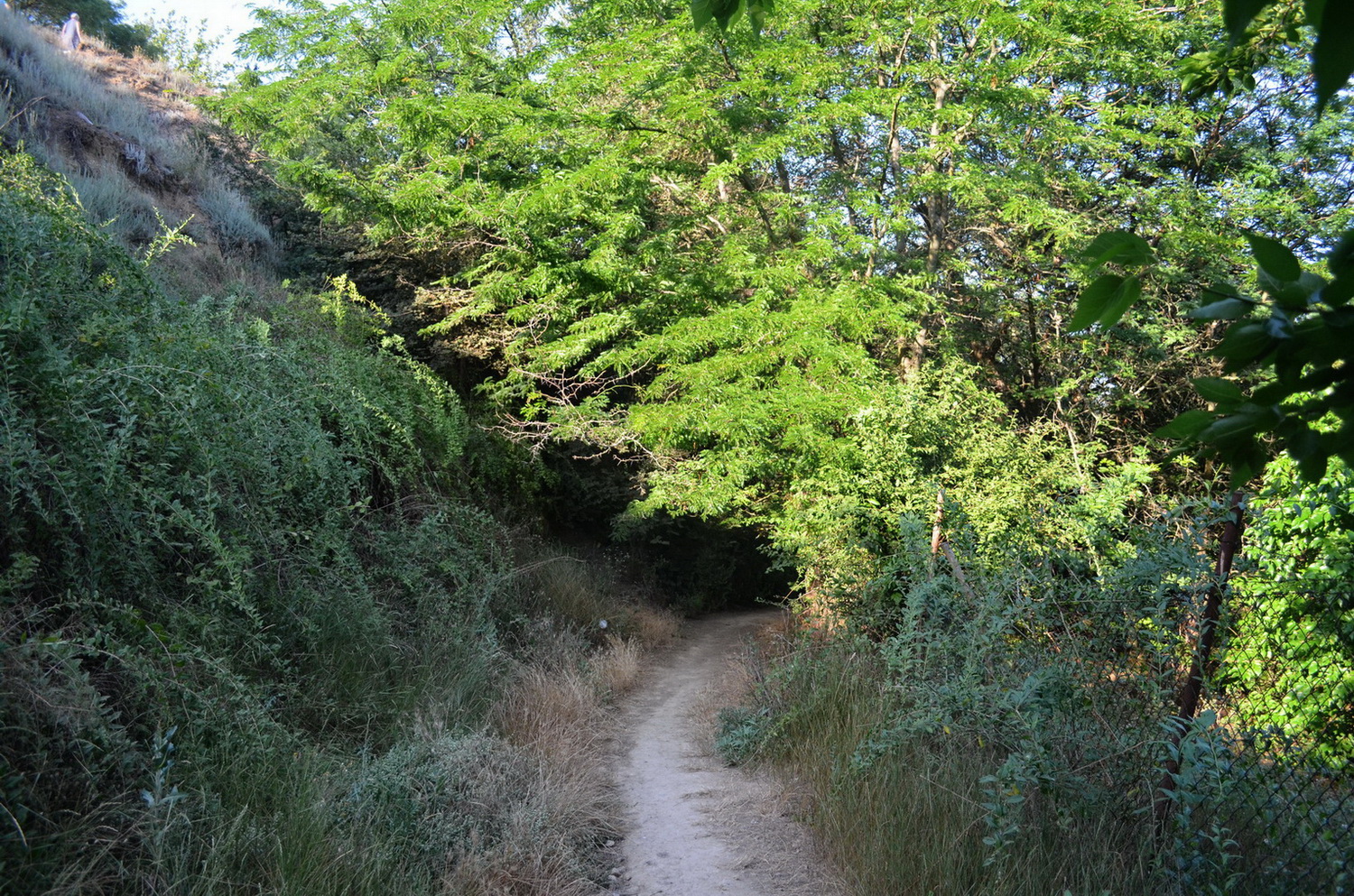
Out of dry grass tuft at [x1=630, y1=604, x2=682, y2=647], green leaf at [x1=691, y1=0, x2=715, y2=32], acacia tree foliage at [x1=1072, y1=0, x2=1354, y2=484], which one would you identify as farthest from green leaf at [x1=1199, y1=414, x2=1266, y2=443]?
dry grass tuft at [x1=630, y1=604, x2=682, y2=647]

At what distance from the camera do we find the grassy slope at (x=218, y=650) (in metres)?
3.43

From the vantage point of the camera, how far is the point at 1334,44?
0.81 m

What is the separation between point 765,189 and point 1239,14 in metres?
14.2

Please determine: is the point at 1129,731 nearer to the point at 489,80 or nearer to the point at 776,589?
the point at 489,80

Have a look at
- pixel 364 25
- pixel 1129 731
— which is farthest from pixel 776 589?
pixel 1129 731

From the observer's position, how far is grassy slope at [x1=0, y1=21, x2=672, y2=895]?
3.43m

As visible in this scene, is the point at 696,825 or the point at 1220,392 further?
the point at 696,825

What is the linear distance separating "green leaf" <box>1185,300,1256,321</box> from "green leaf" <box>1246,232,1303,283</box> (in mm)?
50

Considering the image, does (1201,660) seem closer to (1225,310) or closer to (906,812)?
(906,812)

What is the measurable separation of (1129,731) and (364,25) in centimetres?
1407

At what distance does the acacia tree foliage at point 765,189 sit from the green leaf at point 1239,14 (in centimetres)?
874

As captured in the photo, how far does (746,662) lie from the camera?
8.86 m

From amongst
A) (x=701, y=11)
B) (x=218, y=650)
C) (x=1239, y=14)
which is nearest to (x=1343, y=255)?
(x=1239, y=14)

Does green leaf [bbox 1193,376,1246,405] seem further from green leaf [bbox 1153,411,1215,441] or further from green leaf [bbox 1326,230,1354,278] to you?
green leaf [bbox 1326,230,1354,278]
